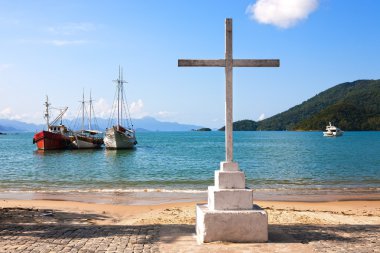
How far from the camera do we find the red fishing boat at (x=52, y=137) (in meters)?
69.9

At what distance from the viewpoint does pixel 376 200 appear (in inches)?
738

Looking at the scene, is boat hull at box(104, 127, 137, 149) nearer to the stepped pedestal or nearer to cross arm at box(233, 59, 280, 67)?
cross arm at box(233, 59, 280, 67)

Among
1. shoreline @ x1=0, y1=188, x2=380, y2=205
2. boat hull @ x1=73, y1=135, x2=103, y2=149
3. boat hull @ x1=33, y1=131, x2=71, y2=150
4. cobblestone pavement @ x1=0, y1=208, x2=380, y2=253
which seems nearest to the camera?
cobblestone pavement @ x1=0, y1=208, x2=380, y2=253

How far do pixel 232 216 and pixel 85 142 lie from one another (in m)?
69.6

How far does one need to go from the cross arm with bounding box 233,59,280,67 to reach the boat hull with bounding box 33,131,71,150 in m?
65.8

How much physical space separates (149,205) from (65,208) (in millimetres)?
3207

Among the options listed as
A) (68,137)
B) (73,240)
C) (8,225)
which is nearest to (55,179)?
(8,225)

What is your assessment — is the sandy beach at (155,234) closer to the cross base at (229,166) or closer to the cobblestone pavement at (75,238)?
the cobblestone pavement at (75,238)

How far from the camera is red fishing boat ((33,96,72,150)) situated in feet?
229

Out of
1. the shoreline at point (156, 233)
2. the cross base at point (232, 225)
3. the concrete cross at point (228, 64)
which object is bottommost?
the shoreline at point (156, 233)

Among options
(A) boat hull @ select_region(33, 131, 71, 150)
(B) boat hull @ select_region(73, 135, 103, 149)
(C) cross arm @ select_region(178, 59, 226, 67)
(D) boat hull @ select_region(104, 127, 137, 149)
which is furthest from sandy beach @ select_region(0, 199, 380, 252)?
(B) boat hull @ select_region(73, 135, 103, 149)

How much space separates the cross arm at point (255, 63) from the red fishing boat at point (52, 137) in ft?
216

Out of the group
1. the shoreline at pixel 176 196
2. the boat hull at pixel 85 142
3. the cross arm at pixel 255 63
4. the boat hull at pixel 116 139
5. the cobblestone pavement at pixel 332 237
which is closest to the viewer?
the cobblestone pavement at pixel 332 237

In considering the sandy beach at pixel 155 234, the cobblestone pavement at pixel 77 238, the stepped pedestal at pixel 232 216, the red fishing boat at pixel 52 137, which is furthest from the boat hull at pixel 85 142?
the stepped pedestal at pixel 232 216
